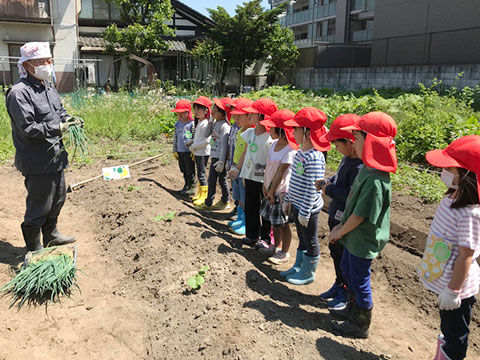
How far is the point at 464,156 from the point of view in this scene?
2.44 m

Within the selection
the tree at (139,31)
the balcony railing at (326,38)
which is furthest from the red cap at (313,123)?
the balcony railing at (326,38)

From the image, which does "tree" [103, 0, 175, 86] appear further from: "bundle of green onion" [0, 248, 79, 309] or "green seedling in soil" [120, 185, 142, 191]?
"bundle of green onion" [0, 248, 79, 309]

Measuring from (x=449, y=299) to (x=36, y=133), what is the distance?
3830mm

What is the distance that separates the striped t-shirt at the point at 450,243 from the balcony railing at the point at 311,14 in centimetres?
3083

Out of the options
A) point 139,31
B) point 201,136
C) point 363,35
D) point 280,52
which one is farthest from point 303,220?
point 363,35

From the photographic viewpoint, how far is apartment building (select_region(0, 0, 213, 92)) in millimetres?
21031

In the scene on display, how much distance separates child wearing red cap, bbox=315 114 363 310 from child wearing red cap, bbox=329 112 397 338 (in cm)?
21

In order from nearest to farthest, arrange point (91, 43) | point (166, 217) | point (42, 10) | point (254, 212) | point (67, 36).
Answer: point (254, 212) → point (166, 217) → point (42, 10) → point (67, 36) → point (91, 43)

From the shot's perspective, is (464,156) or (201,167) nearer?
(464,156)

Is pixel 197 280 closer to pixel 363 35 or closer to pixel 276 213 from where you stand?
pixel 276 213

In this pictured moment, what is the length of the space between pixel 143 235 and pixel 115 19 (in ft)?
79.8

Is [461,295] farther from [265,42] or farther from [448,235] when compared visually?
[265,42]

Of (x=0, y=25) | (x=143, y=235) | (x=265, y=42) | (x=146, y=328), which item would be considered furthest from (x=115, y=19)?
(x=146, y=328)

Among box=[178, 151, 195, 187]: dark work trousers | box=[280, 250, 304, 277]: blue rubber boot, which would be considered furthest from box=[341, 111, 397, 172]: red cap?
box=[178, 151, 195, 187]: dark work trousers
